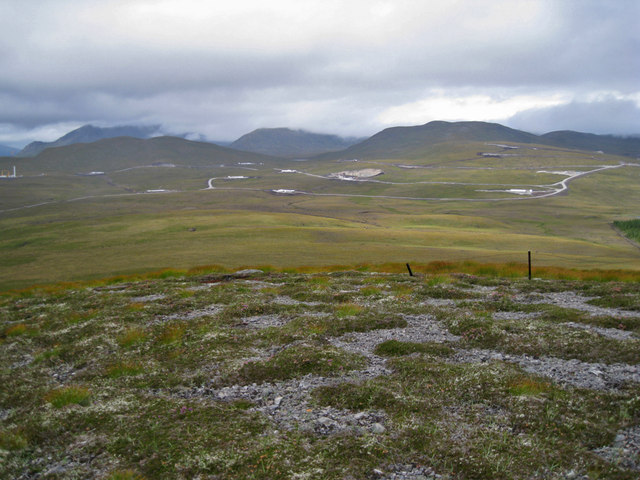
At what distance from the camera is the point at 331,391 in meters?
13.5

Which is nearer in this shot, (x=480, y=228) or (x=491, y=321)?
(x=491, y=321)

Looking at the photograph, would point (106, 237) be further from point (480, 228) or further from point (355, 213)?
point (480, 228)

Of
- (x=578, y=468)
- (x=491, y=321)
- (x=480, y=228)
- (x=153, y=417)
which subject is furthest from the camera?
(x=480, y=228)

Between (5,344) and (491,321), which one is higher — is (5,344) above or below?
below

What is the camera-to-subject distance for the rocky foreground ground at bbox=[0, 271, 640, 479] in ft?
33.1

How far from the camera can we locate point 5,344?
22.0 m

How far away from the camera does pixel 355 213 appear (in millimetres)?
188250

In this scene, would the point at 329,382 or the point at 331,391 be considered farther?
the point at 329,382

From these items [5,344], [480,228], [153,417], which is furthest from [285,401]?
[480,228]

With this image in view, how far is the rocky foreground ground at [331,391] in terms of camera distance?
10.1 m

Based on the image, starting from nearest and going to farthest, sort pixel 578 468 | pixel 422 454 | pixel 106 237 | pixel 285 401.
Answer: pixel 578 468
pixel 422 454
pixel 285 401
pixel 106 237

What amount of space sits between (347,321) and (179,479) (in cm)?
1235

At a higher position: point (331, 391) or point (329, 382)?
point (331, 391)

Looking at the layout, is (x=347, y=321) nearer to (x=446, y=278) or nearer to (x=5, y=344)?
(x=446, y=278)
